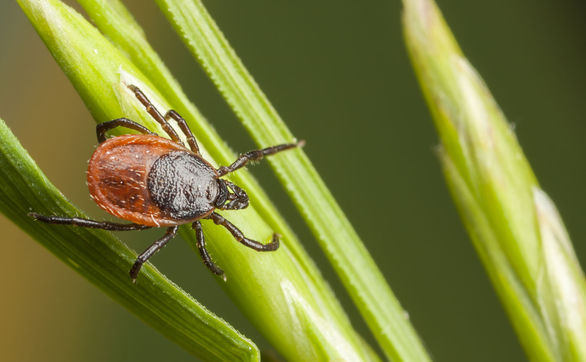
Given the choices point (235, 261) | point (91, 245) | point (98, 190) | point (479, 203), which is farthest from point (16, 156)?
point (479, 203)

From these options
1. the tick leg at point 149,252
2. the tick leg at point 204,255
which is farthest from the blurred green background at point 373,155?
the tick leg at point 204,255

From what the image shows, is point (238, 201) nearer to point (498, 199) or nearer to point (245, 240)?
point (245, 240)

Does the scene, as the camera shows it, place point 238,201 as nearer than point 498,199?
A: Yes

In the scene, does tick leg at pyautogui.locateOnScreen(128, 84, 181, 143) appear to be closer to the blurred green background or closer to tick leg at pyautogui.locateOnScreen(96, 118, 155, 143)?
tick leg at pyautogui.locateOnScreen(96, 118, 155, 143)

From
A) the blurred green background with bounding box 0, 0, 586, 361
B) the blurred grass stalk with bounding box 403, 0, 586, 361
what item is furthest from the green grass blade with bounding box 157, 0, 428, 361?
the blurred green background with bounding box 0, 0, 586, 361

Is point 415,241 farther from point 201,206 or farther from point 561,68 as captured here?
point 201,206

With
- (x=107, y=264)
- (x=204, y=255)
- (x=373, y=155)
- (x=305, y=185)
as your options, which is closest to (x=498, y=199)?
(x=305, y=185)

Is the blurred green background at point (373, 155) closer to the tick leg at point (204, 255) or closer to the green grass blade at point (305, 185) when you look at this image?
the green grass blade at point (305, 185)
